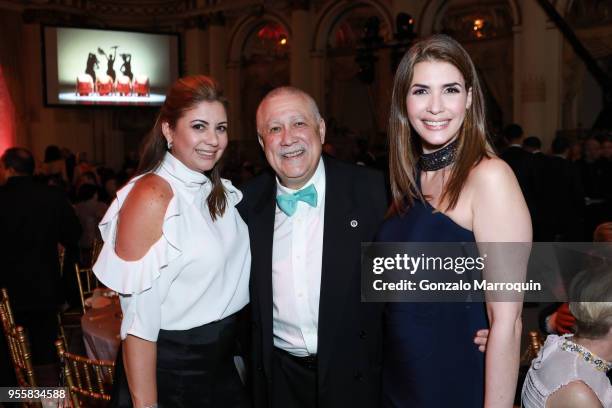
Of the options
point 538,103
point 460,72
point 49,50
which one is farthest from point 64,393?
point 49,50

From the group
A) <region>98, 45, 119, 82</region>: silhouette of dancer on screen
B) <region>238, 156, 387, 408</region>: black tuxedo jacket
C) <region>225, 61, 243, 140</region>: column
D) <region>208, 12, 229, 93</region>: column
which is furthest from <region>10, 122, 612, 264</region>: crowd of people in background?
<region>208, 12, 229, 93</region>: column

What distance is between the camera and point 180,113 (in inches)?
81.0

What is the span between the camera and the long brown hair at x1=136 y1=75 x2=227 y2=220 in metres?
2.05

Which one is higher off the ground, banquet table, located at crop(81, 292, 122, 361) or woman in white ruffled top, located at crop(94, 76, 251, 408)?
woman in white ruffled top, located at crop(94, 76, 251, 408)

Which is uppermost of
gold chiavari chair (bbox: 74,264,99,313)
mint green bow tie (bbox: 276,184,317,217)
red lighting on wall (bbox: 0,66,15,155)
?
red lighting on wall (bbox: 0,66,15,155)

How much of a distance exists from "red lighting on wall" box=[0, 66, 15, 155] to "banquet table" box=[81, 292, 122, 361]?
11161 mm

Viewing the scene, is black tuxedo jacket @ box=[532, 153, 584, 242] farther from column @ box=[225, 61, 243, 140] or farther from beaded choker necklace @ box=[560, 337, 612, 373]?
column @ box=[225, 61, 243, 140]

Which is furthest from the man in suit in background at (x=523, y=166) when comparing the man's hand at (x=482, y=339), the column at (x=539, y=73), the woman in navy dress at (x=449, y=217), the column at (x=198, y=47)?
the column at (x=198, y=47)

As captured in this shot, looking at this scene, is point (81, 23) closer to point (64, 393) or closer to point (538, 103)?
point (538, 103)

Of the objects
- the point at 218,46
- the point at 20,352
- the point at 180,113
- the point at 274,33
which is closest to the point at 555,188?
the point at 180,113

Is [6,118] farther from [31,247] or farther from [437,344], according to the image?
[437,344]

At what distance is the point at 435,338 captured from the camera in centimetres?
174

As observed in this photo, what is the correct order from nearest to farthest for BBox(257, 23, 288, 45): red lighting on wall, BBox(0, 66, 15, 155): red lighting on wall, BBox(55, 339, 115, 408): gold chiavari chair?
1. BBox(55, 339, 115, 408): gold chiavari chair
2. BBox(0, 66, 15, 155): red lighting on wall
3. BBox(257, 23, 288, 45): red lighting on wall

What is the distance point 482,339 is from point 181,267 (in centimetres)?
99
